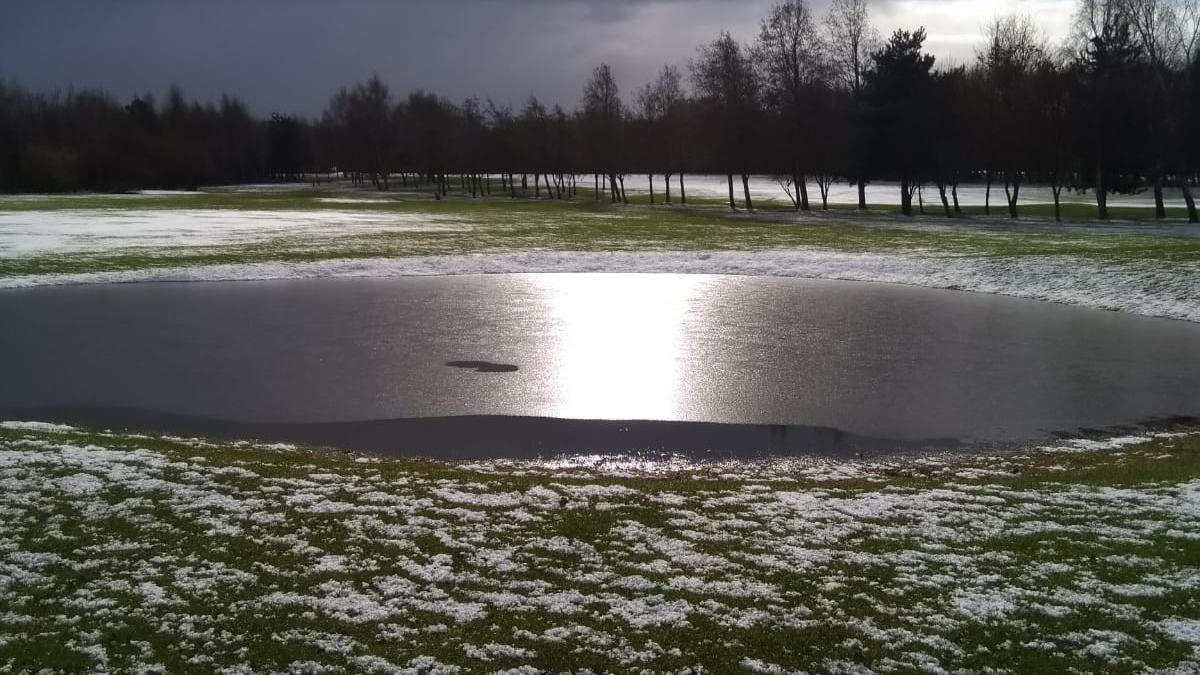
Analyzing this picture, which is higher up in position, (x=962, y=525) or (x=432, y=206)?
(x=432, y=206)

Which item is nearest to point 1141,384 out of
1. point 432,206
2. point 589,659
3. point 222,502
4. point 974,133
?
point 589,659

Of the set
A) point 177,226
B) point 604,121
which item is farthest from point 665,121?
point 177,226

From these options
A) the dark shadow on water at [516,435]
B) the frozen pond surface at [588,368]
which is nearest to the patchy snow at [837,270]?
the frozen pond surface at [588,368]

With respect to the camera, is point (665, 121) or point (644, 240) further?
point (665, 121)

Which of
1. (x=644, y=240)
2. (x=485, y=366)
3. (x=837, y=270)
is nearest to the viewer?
(x=485, y=366)

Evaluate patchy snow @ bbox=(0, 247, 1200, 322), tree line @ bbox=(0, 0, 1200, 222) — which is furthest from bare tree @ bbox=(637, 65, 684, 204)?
patchy snow @ bbox=(0, 247, 1200, 322)

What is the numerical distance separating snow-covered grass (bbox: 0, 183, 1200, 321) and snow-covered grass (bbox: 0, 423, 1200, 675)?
63.4ft

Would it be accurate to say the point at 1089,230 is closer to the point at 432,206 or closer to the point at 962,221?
the point at 962,221

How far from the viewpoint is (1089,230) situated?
46.2 metres

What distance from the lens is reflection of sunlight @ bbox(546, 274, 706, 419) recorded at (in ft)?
48.1

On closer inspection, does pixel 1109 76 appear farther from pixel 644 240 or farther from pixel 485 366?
pixel 485 366

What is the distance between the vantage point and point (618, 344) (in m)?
19.5

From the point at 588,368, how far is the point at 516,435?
460cm

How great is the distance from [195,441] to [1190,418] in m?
14.5
